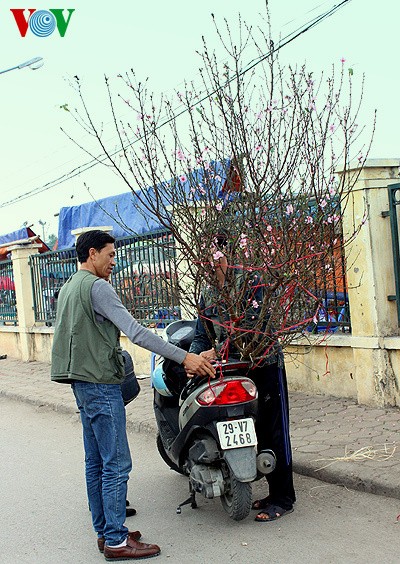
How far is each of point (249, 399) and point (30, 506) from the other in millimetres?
2068

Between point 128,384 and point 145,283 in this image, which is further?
point 145,283

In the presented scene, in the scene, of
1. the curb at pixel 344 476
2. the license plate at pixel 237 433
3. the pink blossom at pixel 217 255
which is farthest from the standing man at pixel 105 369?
the curb at pixel 344 476

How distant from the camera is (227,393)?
469cm

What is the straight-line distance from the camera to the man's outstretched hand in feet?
15.1

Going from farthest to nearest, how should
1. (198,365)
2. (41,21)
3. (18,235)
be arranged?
(18,235)
(41,21)
(198,365)

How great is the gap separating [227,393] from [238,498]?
2.06 ft

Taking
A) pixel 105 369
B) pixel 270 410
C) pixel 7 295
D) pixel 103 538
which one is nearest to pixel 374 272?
pixel 270 410

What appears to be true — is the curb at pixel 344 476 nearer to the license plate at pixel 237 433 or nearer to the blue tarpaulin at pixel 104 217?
the license plate at pixel 237 433

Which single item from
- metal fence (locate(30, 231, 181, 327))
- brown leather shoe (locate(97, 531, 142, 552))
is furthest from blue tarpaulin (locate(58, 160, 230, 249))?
brown leather shoe (locate(97, 531, 142, 552))

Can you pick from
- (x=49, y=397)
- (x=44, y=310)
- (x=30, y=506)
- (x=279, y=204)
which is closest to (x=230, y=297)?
(x=279, y=204)

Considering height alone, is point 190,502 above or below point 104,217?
below

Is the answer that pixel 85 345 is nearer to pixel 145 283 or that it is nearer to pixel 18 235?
pixel 145 283

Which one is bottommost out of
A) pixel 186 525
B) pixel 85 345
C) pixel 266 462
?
pixel 186 525

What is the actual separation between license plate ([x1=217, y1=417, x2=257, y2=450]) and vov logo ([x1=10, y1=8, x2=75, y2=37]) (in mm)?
7610
